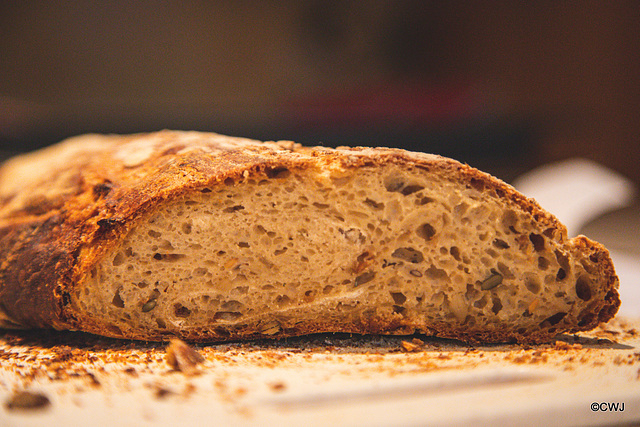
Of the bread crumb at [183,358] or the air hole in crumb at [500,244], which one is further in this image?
the air hole in crumb at [500,244]

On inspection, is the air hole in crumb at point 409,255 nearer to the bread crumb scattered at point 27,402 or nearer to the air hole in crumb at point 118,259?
the air hole in crumb at point 118,259

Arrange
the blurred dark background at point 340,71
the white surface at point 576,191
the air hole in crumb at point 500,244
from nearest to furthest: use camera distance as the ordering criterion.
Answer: the air hole in crumb at point 500,244, the white surface at point 576,191, the blurred dark background at point 340,71

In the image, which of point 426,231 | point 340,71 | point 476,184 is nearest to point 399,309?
point 426,231

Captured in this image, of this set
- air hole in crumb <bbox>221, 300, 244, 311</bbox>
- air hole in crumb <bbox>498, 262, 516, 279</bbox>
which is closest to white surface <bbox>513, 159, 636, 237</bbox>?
air hole in crumb <bbox>498, 262, 516, 279</bbox>

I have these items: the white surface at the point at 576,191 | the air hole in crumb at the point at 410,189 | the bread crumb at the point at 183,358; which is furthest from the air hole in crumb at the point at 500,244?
the white surface at the point at 576,191

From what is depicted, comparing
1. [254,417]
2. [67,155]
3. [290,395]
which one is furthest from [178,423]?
[67,155]

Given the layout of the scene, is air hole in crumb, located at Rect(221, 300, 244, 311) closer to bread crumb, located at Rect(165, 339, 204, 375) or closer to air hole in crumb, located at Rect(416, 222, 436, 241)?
bread crumb, located at Rect(165, 339, 204, 375)
